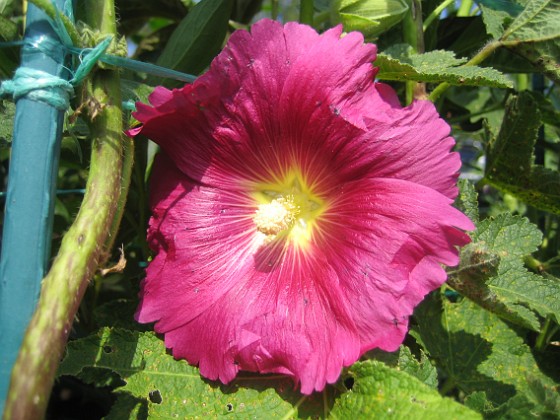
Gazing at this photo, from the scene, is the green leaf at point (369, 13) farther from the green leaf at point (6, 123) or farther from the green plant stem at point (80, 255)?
the green leaf at point (6, 123)

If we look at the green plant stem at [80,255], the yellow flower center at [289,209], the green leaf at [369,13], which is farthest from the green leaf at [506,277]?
the green plant stem at [80,255]

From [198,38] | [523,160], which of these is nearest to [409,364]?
[523,160]

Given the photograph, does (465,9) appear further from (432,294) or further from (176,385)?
(176,385)

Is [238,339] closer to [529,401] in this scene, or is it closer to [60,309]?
[60,309]

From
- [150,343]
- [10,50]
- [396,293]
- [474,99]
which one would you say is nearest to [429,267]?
[396,293]

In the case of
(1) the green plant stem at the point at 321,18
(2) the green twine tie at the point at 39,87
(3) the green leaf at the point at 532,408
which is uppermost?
(2) the green twine tie at the point at 39,87

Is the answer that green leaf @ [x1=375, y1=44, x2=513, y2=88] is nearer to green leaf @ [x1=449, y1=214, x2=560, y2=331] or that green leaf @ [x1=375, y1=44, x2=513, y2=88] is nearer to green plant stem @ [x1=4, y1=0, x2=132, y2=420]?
green leaf @ [x1=449, y1=214, x2=560, y2=331]
